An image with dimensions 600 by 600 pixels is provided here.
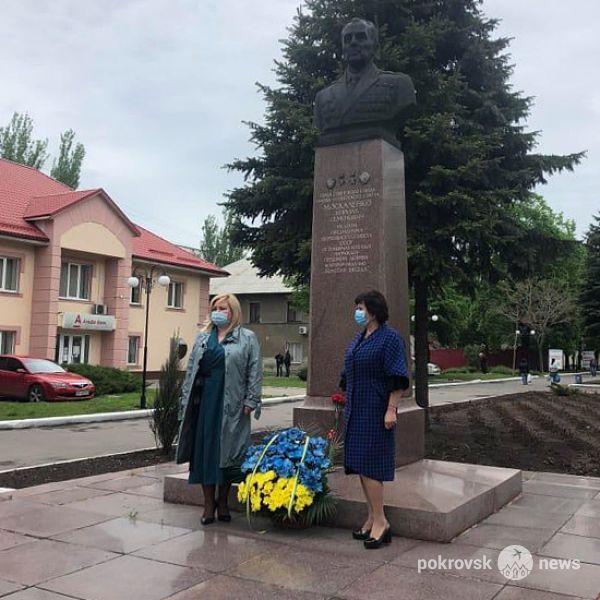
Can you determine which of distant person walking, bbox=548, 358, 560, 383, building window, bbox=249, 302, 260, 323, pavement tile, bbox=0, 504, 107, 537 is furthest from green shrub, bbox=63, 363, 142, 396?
building window, bbox=249, 302, 260, 323

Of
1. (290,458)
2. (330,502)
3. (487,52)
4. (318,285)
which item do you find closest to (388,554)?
(330,502)

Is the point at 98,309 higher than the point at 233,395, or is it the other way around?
the point at 98,309

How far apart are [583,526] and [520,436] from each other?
6.01 m

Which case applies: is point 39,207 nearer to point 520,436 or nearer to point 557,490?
point 520,436

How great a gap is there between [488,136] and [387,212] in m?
5.57

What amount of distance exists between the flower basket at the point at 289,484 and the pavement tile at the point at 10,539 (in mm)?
1673

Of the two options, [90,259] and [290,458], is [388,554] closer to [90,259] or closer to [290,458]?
[290,458]

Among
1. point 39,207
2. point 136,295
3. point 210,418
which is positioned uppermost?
point 39,207

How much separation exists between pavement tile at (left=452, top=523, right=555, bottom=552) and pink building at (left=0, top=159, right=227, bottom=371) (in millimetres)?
22694

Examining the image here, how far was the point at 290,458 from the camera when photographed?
542 cm

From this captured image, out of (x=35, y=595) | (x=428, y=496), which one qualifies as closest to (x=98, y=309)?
(x=428, y=496)

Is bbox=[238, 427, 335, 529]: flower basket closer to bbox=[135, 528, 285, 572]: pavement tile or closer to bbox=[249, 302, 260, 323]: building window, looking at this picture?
bbox=[135, 528, 285, 572]: pavement tile

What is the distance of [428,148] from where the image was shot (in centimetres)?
1202

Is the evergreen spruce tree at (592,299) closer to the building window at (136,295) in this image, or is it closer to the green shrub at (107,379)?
the building window at (136,295)
